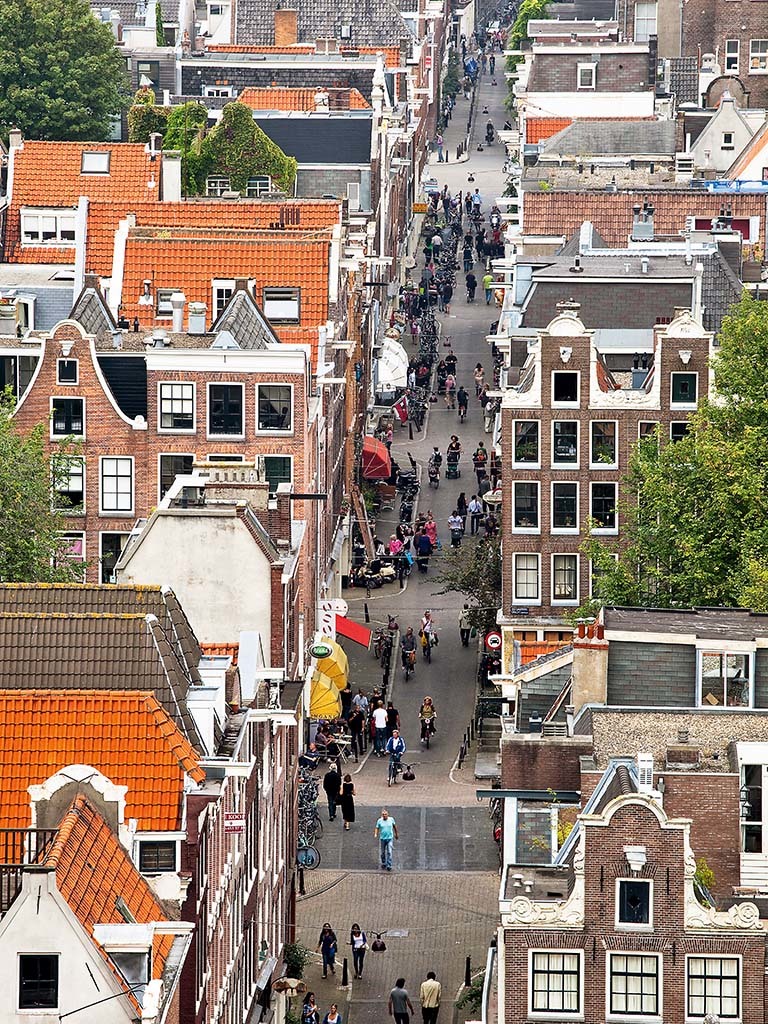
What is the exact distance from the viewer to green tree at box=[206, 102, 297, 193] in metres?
152

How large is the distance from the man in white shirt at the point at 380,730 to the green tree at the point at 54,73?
84.1 meters

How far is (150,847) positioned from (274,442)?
49233mm

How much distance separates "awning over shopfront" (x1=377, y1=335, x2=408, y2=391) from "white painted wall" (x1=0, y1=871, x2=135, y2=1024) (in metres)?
103

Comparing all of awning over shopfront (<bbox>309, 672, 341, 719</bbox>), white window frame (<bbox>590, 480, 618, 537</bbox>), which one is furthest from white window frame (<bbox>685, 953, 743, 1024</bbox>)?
awning over shopfront (<bbox>309, 672, 341, 719</bbox>)

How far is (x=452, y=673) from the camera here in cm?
12700

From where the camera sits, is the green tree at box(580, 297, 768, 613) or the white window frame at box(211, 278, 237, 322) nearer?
the green tree at box(580, 297, 768, 613)

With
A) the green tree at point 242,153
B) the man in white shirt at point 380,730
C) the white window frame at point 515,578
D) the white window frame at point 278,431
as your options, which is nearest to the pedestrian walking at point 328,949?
the man in white shirt at point 380,730

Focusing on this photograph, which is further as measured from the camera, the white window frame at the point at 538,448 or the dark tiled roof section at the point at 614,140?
the dark tiled roof section at the point at 614,140

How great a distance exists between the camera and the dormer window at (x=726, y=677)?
8088 centimetres

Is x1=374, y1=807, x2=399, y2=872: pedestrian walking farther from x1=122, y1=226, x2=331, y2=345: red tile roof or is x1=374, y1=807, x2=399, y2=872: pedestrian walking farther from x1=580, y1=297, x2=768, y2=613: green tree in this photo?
x1=122, y1=226, x2=331, y2=345: red tile roof

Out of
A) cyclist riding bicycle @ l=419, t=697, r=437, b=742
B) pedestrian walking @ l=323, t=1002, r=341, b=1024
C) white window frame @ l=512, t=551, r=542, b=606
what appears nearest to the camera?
pedestrian walking @ l=323, t=1002, r=341, b=1024

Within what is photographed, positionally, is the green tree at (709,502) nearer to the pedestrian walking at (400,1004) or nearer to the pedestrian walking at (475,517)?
the pedestrian walking at (400,1004)

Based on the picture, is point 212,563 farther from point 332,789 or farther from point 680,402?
point 680,402

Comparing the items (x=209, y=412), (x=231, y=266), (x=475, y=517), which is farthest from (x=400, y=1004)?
(x=475, y=517)
